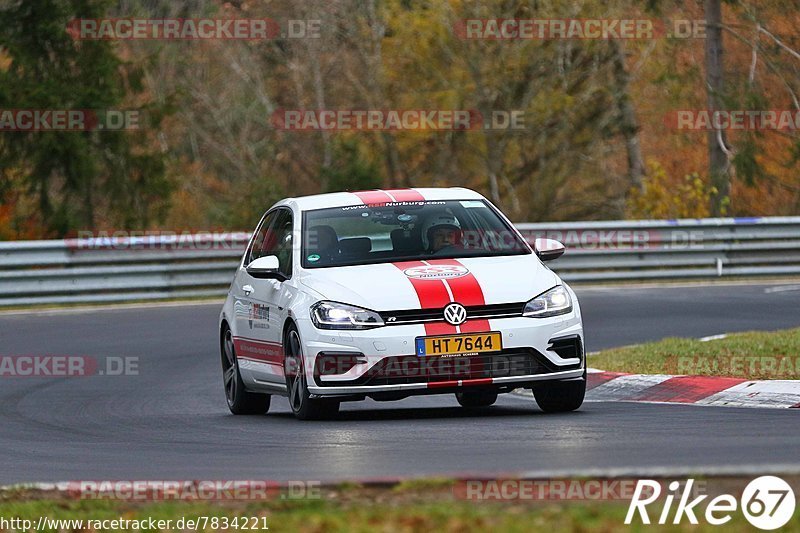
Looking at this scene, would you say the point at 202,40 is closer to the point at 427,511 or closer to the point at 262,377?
the point at 262,377

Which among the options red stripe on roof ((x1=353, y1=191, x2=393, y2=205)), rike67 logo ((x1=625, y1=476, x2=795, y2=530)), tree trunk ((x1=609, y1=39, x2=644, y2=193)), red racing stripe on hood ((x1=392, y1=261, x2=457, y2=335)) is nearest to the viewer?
rike67 logo ((x1=625, y1=476, x2=795, y2=530))

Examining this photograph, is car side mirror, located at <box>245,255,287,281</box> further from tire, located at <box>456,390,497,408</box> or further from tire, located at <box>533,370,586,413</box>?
tire, located at <box>533,370,586,413</box>

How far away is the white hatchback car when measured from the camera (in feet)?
35.2

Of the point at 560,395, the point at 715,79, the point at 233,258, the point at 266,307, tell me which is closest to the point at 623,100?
the point at 715,79

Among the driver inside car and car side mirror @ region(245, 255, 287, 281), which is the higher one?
the driver inside car

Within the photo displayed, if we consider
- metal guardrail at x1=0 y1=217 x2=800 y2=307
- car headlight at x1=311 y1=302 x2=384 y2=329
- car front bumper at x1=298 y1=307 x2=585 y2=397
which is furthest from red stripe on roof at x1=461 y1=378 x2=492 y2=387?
metal guardrail at x1=0 y1=217 x2=800 y2=307

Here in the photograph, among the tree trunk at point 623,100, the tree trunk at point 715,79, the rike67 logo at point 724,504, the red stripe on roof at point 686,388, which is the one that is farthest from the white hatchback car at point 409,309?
the tree trunk at point 623,100

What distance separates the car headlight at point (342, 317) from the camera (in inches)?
424

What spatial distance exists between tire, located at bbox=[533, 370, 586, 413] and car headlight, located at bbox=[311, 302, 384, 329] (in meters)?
1.21

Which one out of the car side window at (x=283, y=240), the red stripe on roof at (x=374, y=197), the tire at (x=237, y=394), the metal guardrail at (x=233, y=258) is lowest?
the metal guardrail at (x=233, y=258)

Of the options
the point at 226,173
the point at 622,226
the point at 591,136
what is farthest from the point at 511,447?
the point at 226,173

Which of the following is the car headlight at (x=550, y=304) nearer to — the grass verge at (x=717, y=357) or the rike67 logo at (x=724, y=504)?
the grass verge at (x=717, y=357)

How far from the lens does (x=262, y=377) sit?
1224cm

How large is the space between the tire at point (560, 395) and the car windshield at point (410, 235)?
101cm
